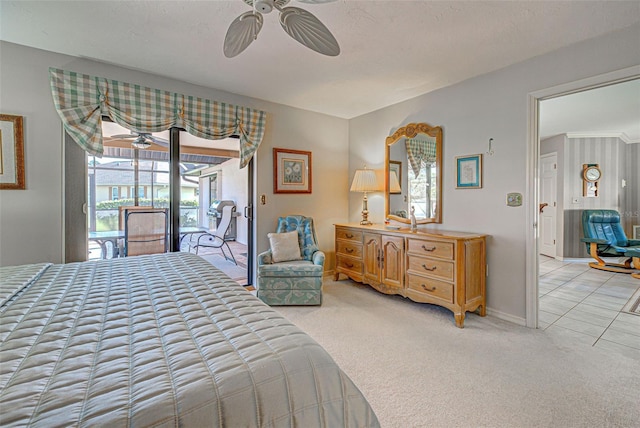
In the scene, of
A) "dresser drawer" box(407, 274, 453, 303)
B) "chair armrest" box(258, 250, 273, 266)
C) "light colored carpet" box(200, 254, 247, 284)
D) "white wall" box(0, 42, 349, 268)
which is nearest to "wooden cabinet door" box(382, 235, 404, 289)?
A: "dresser drawer" box(407, 274, 453, 303)

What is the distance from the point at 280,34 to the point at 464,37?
4.76 ft

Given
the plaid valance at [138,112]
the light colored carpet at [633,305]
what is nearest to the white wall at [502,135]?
the light colored carpet at [633,305]

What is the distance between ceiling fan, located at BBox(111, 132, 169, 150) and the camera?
10.0 feet

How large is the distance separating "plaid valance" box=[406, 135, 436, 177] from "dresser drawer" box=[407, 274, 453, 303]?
4.48 ft

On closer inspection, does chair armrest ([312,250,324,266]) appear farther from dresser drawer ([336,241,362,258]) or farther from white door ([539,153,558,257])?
white door ([539,153,558,257])

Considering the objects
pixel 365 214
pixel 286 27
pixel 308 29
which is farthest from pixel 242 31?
pixel 365 214

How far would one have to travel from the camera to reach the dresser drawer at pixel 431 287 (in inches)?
111

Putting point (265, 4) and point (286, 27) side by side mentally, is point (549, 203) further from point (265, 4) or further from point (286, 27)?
point (265, 4)

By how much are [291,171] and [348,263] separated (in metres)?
1.49

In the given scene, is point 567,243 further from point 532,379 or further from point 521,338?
point 532,379

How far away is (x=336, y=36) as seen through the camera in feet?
7.68

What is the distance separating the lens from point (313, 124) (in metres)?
4.32

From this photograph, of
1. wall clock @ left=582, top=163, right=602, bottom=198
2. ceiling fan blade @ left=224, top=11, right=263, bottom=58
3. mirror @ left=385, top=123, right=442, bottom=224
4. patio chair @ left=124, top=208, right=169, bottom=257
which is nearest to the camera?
ceiling fan blade @ left=224, top=11, right=263, bottom=58

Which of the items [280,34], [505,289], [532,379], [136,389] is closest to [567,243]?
[505,289]
